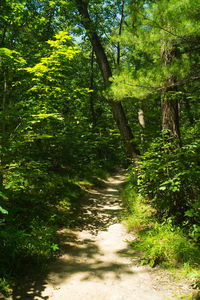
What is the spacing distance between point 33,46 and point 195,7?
5.25 m

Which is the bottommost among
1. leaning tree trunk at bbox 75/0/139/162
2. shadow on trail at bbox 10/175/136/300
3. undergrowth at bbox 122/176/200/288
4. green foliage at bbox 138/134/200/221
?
shadow on trail at bbox 10/175/136/300

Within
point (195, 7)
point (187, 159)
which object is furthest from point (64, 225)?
point (195, 7)

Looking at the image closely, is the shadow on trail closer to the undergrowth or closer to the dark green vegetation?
the dark green vegetation

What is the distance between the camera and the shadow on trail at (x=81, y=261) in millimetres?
2819

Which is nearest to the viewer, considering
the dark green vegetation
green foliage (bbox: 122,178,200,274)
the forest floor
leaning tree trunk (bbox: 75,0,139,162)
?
the forest floor

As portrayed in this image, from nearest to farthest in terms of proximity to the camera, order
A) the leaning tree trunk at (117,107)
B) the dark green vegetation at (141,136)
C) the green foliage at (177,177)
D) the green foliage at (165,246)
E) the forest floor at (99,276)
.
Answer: the forest floor at (99,276) < the green foliage at (165,246) < the dark green vegetation at (141,136) < the green foliage at (177,177) < the leaning tree trunk at (117,107)

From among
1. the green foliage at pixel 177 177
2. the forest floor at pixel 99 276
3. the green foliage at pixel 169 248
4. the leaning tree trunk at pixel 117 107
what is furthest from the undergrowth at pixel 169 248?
the leaning tree trunk at pixel 117 107

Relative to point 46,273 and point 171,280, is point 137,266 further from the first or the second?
point 46,273

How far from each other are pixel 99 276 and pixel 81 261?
0.70 metres

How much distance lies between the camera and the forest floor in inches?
103

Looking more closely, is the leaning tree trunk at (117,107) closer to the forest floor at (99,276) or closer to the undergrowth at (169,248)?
the undergrowth at (169,248)

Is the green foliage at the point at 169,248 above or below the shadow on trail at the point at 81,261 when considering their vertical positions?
above

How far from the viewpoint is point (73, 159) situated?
8.25 metres

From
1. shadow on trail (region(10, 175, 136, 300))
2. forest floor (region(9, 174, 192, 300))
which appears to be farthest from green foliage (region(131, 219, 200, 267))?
shadow on trail (region(10, 175, 136, 300))
